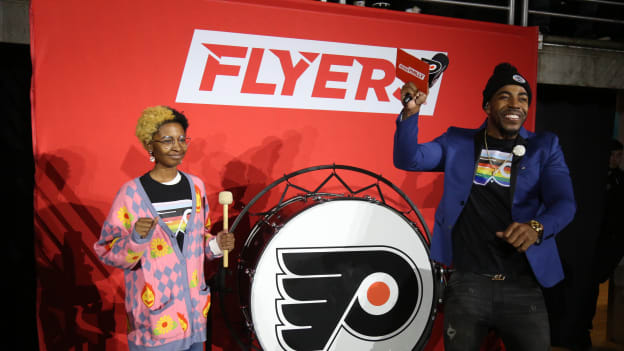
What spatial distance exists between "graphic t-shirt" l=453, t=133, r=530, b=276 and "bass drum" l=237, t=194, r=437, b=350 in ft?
2.17

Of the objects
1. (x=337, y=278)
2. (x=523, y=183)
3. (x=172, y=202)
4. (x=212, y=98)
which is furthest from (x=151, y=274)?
(x=523, y=183)

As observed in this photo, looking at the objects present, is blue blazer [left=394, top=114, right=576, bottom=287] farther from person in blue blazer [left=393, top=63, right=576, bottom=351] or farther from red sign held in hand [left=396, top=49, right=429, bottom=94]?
red sign held in hand [left=396, top=49, right=429, bottom=94]

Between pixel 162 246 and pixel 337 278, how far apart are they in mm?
1002

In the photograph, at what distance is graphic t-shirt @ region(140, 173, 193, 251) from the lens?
7.11 ft

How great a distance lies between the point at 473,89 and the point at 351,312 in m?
1.82

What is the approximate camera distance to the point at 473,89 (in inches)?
131

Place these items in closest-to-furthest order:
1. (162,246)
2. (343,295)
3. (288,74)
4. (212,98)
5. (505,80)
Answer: (505,80) < (162,246) < (343,295) < (212,98) < (288,74)

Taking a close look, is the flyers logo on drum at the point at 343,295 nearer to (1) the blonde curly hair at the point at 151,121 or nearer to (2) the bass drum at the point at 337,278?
(2) the bass drum at the point at 337,278

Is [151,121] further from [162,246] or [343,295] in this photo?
[343,295]

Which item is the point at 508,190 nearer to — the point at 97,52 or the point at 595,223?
the point at 97,52

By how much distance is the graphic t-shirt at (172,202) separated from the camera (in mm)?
2166

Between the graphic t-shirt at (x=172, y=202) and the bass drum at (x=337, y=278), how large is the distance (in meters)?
0.46

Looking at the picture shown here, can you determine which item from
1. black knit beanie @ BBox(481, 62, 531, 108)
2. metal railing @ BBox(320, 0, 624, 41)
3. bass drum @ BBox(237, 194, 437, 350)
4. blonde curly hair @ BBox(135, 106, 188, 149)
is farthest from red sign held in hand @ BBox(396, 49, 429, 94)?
metal railing @ BBox(320, 0, 624, 41)

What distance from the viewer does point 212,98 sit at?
2824 millimetres
